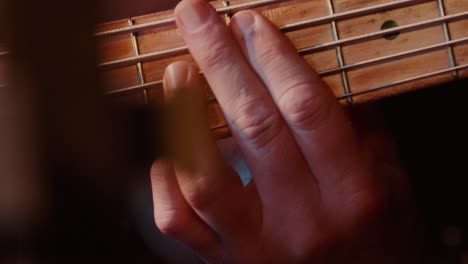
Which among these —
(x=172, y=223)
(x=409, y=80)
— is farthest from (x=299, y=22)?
(x=172, y=223)

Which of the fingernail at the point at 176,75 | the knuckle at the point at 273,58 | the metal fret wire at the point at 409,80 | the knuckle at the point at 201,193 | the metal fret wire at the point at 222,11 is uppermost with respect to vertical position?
the metal fret wire at the point at 222,11

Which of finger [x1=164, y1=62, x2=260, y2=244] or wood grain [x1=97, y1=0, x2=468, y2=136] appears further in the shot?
wood grain [x1=97, y1=0, x2=468, y2=136]

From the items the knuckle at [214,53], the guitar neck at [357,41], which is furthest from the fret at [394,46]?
the knuckle at [214,53]

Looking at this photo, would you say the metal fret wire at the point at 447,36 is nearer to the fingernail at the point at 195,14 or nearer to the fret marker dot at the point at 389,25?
the fret marker dot at the point at 389,25

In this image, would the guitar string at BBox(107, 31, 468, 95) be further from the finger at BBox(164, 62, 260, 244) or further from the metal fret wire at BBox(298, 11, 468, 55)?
the finger at BBox(164, 62, 260, 244)

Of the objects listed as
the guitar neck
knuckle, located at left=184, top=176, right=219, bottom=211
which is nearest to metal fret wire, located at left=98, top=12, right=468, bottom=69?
the guitar neck

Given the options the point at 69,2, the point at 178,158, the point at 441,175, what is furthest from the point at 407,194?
the point at 69,2

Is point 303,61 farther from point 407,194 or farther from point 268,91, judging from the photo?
point 407,194
